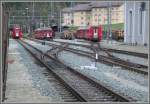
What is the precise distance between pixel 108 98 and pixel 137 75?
6.68m

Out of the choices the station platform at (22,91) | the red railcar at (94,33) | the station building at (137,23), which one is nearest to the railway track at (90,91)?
the station platform at (22,91)

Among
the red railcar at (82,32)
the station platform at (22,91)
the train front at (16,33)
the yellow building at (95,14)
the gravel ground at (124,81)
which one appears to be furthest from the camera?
the yellow building at (95,14)

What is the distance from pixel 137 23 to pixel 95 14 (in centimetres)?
8933

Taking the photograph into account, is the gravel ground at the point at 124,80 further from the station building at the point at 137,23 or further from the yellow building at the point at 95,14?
the yellow building at the point at 95,14

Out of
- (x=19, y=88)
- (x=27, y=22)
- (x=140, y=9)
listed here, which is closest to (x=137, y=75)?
(x=19, y=88)

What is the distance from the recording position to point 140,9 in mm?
45719

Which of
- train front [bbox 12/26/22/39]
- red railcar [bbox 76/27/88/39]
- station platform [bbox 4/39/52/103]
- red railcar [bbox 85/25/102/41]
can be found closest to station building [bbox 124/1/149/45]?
red railcar [bbox 85/25/102/41]

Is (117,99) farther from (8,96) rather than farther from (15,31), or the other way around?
(15,31)

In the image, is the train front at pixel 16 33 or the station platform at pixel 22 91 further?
the train front at pixel 16 33

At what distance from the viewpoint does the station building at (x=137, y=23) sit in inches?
1730

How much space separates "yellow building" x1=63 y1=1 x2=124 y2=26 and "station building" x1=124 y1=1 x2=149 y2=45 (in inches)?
2716

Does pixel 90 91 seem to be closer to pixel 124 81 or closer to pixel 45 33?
pixel 124 81

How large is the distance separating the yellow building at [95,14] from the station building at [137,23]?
69.0 meters

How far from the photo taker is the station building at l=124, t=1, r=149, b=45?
4395 cm
